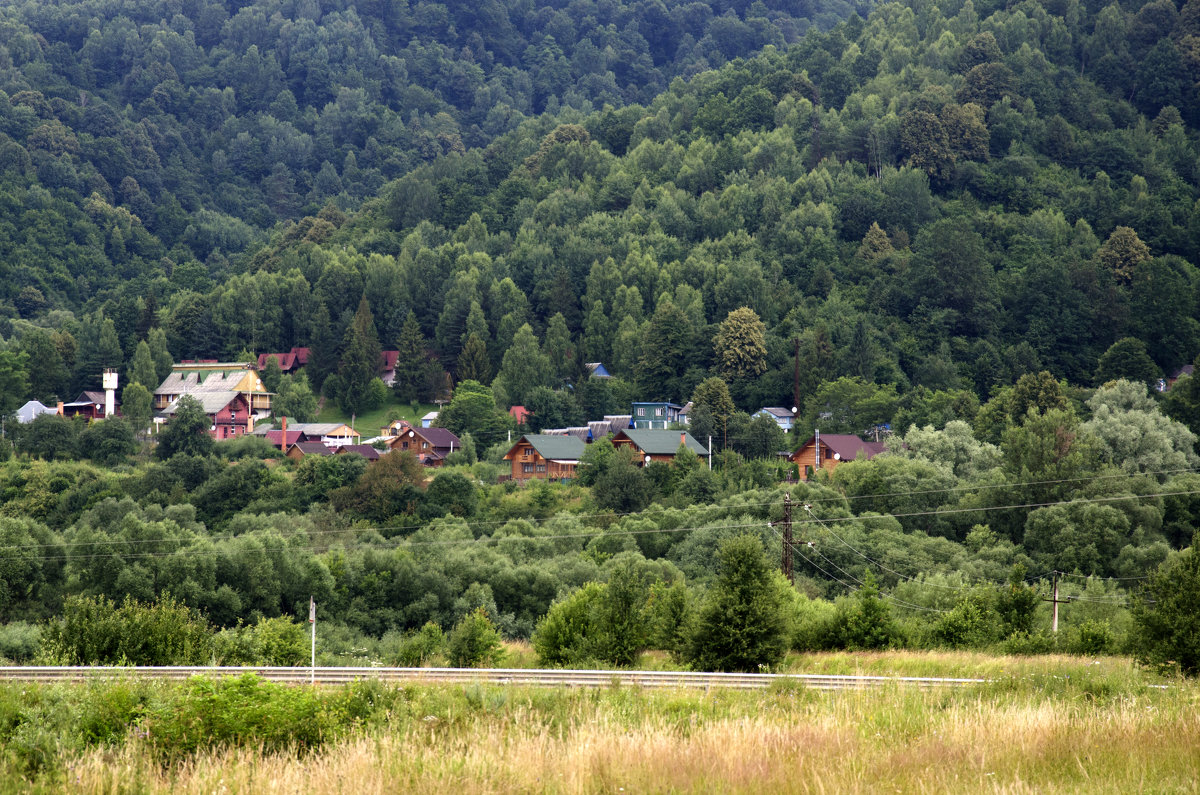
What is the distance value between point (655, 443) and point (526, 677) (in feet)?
204

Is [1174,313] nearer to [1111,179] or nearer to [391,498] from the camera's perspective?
[1111,179]

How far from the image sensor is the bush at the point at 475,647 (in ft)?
113

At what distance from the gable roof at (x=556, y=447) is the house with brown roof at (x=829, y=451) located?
15.8 m

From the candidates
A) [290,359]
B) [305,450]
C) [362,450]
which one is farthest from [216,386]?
[362,450]

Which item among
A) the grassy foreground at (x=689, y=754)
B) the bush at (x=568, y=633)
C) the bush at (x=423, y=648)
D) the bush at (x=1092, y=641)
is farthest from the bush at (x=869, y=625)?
the grassy foreground at (x=689, y=754)

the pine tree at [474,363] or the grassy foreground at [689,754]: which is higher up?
the pine tree at [474,363]

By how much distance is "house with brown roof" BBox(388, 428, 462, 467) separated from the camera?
9519cm

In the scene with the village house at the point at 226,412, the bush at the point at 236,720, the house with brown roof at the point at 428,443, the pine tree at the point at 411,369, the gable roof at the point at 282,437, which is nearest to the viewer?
the bush at the point at 236,720

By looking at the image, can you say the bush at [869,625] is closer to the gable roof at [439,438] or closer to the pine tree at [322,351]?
the gable roof at [439,438]

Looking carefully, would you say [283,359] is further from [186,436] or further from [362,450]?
[362,450]

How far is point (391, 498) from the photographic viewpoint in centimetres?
7762

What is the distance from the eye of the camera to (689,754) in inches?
559

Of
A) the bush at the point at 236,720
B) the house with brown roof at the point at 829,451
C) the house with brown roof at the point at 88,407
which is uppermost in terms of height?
the house with brown roof at the point at 88,407

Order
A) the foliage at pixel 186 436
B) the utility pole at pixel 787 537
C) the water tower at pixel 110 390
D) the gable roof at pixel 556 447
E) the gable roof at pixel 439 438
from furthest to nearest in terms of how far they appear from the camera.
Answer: the water tower at pixel 110 390
the gable roof at pixel 439 438
the foliage at pixel 186 436
the gable roof at pixel 556 447
the utility pole at pixel 787 537
